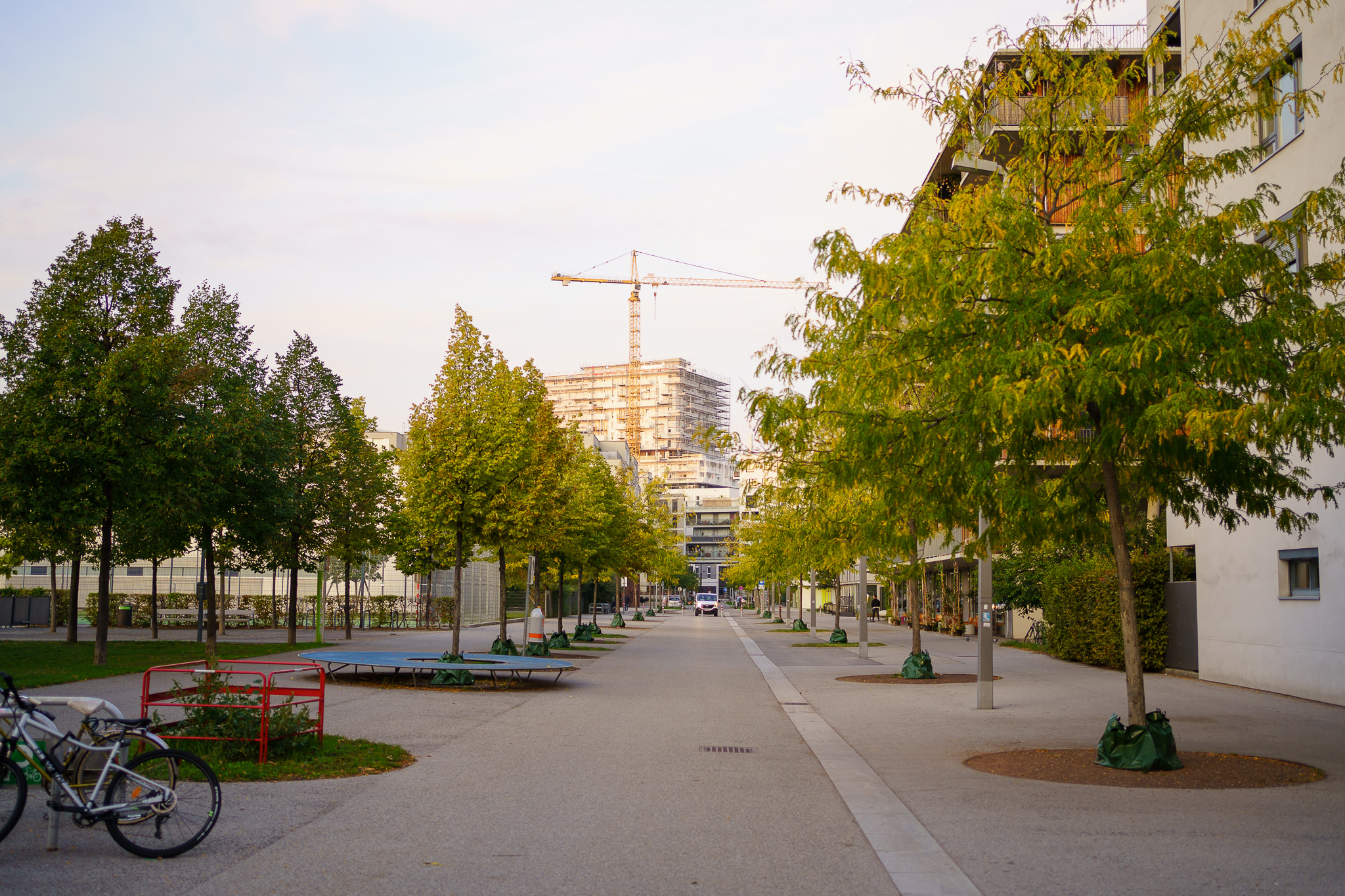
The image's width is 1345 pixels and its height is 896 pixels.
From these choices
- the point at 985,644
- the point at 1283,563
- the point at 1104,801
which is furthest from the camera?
the point at 1283,563

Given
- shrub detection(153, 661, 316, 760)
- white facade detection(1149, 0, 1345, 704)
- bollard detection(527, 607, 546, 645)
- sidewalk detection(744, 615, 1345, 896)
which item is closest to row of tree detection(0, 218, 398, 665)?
bollard detection(527, 607, 546, 645)

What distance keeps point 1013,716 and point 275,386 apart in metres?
21.8

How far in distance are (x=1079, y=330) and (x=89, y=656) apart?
23.1 m

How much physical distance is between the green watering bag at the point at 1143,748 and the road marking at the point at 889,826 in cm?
219

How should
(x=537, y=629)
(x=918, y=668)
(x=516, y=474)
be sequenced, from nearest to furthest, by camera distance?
(x=918, y=668) < (x=516, y=474) < (x=537, y=629)

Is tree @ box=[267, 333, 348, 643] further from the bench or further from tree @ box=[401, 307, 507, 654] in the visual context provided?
the bench

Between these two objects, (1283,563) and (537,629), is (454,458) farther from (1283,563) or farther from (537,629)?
(1283,563)

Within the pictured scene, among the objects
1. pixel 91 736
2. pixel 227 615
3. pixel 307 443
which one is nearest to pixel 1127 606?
pixel 91 736

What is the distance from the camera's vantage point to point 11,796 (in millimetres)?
6684

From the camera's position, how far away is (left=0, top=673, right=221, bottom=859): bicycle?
6562 millimetres

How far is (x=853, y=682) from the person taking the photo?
22.7 metres

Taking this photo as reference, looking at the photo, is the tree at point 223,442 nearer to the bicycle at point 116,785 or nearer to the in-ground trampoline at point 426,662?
the in-ground trampoline at point 426,662

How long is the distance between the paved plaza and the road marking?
0.10 feet

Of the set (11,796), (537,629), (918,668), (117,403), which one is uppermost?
(117,403)
